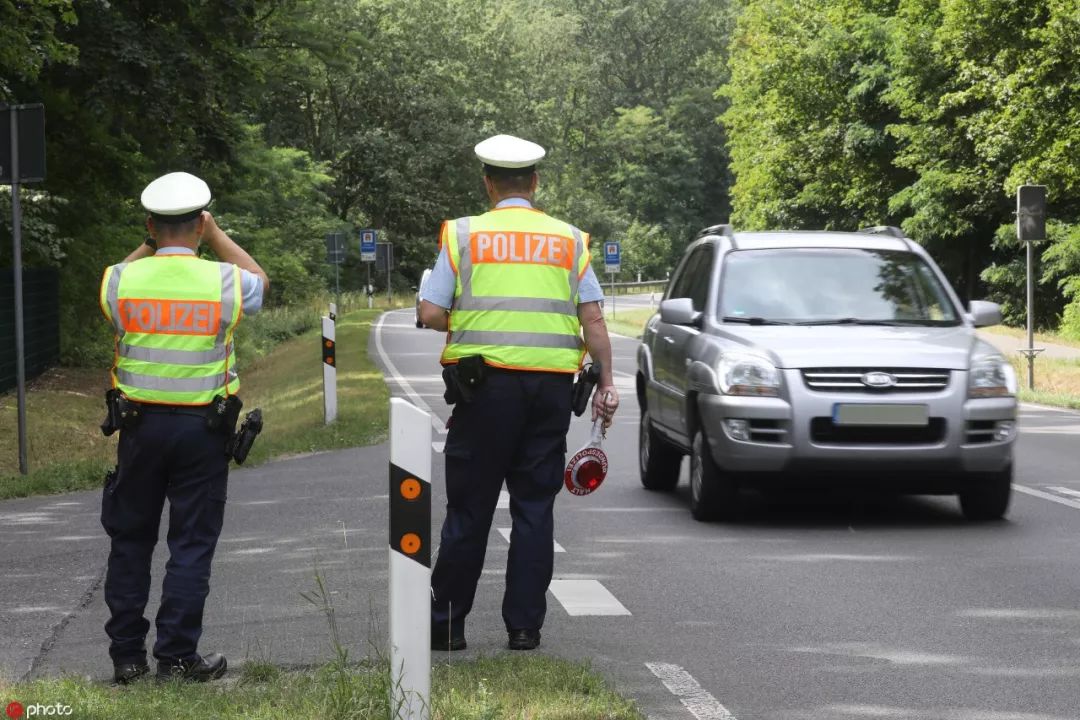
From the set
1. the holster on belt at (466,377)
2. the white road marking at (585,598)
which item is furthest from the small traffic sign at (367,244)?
the holster on belt at (466,377)

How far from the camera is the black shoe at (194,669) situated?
5.94 metres

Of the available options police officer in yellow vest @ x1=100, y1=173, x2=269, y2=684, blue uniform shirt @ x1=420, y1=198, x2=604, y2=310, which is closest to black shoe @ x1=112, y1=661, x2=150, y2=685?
police officer in yellow vest @ x1=100, y1=173, x2=269, y2=684

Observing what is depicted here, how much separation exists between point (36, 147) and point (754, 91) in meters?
48.7

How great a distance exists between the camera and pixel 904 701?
575 cm

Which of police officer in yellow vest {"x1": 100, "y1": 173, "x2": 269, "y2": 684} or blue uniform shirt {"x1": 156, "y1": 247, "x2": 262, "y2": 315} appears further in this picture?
blue uniform shirt {"x1": 156, "y1": 247, "x2": 262, "y2": 315}

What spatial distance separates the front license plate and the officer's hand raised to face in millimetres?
3318

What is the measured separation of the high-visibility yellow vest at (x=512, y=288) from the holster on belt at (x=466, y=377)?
0.08 metres

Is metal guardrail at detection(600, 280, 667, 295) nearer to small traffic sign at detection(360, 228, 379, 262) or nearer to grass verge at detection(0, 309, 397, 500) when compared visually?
small traffic sign at detection(360, 228, 379, 262)

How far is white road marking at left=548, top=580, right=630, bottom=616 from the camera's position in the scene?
753cm

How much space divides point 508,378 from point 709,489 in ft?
13.1

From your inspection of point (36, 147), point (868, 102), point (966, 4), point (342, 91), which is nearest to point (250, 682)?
point (36, 147)

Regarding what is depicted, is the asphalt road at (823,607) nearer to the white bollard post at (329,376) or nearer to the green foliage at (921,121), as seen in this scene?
the white bollard post at (329,376)

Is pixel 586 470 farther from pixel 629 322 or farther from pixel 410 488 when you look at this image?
pixel 629 322

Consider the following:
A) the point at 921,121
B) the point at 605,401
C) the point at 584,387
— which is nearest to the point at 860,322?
the point at 605,401
